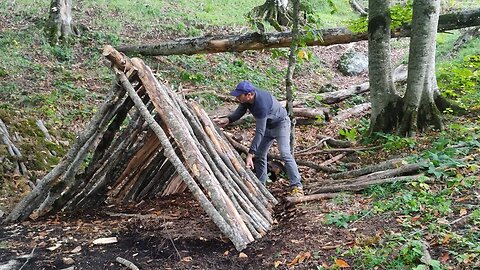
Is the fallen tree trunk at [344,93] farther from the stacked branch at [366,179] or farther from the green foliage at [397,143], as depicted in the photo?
the stacked branch at [366,179]

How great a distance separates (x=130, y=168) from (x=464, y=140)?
166 inches

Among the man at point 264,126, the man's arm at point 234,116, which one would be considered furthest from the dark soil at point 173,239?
the man's arm at point 234,116

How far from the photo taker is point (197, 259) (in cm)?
411

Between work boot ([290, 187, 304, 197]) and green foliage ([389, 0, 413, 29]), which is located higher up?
green foliage ([389, 0, 413, 29])

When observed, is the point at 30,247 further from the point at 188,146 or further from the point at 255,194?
the point at 255,194

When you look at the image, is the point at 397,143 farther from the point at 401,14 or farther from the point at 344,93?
the point at 344,93

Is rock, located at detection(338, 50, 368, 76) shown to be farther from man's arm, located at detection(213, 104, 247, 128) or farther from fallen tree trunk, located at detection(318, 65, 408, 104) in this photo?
man's arm, located at detection(213, 104, 247, 128)

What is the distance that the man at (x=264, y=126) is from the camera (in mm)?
5438

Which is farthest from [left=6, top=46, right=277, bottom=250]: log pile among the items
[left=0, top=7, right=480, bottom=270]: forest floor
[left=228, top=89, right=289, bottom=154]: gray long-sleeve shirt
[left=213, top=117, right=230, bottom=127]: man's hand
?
[left=228, top=89, right=289, bottom=154]: gray long-sleeve shirt

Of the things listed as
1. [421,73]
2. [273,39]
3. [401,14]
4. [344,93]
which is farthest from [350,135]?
[273,39]

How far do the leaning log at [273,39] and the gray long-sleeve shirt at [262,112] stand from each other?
4.81 metres

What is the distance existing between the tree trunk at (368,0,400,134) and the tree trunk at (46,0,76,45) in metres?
8.19

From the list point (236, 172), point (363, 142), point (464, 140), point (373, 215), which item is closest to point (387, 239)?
point (373, 215)

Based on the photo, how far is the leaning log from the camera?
408 inches
